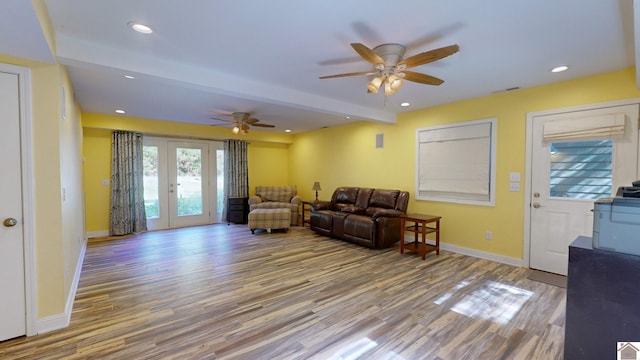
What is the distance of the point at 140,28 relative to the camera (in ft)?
7.33

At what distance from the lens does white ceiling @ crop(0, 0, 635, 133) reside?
76.4 inches

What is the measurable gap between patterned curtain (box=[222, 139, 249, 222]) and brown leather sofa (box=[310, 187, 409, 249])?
7.76 feet

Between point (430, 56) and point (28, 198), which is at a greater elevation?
point (430, 56)

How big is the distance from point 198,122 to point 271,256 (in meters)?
3.67

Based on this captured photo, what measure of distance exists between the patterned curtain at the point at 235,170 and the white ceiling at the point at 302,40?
333 cm

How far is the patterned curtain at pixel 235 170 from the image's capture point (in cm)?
716

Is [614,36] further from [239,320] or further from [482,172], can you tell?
[239,320]

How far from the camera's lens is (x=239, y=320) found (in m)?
2.49

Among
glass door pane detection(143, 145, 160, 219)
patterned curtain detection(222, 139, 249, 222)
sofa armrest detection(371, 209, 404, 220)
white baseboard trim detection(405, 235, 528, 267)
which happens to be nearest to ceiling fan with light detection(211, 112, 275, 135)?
patterned curtain detection(222, 139, 249, 222)

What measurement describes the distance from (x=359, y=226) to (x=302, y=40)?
319 centimetres

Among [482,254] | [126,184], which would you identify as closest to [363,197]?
[482,254]

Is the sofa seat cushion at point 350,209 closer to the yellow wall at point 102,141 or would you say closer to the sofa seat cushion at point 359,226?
the sofa seat cushion at point 359,226

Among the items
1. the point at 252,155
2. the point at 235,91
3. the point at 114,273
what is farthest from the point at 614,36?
the point at 252,155

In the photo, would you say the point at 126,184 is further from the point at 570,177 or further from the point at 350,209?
the point at 570,177
